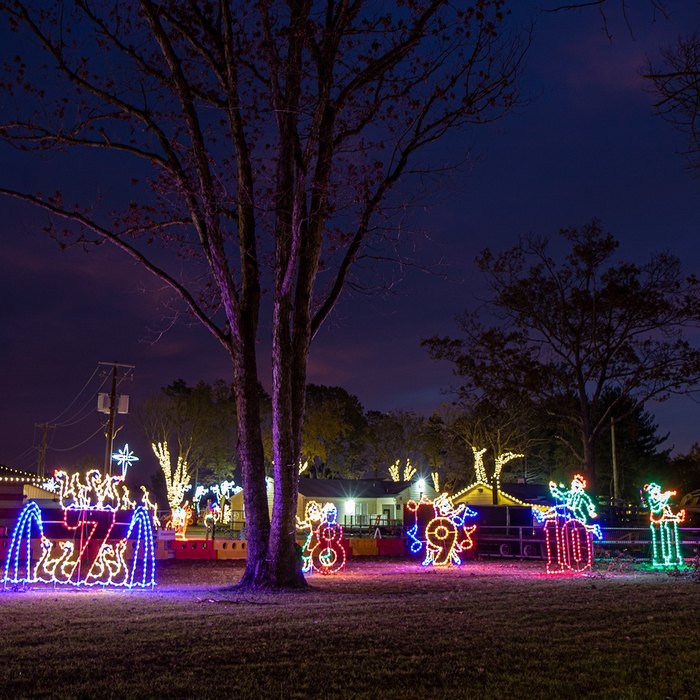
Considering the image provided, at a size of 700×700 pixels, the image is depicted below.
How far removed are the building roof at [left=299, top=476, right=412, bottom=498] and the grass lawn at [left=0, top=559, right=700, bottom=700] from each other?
144 ft

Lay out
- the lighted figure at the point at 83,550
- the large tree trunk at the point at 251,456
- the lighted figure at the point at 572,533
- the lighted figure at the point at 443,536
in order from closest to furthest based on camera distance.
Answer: the lighted figure at the point at 83,550
the large tree trunk at the point at 251,456
the lighted figure at the point at 572,533
the lighted figure at the point at 443,536

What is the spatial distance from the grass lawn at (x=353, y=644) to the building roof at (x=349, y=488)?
43891 millimetres

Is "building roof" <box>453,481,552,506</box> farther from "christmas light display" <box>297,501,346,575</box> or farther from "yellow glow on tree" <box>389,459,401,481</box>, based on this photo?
"yellow glow on tree" <box>389,459,401,481</box>

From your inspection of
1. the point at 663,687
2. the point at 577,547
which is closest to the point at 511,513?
the point at 577,547

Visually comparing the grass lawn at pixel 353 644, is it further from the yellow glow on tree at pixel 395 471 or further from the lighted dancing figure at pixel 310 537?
the yellow glow on tree at pixel 395 471

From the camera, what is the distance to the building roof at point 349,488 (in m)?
57.7

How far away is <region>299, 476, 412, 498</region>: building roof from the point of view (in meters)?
57.7

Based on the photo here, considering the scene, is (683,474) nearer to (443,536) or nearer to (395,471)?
(395,471)

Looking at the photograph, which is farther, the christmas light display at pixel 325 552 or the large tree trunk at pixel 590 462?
the large tree trunk at pixel 590 462

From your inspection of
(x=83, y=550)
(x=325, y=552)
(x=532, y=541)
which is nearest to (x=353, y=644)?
(x=83, y=550)

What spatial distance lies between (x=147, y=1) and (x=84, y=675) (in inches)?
481

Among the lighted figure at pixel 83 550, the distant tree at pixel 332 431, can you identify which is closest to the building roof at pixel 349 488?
the distant tree at pixel 332 431

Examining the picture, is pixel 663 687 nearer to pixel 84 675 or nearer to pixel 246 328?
pixel 84 675

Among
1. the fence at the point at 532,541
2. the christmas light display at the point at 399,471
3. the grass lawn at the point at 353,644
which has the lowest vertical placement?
the grass lawn at the point at 353,644
